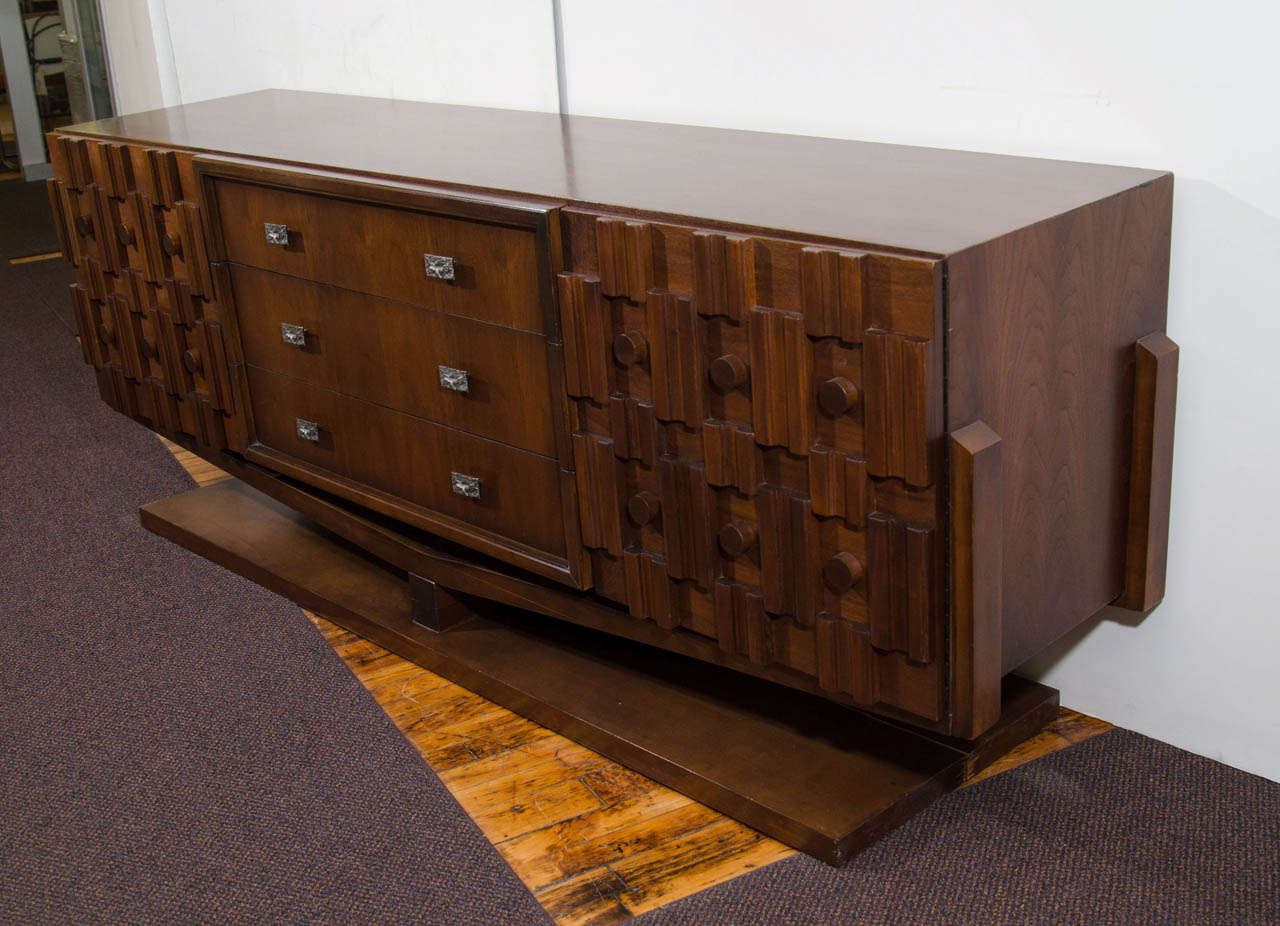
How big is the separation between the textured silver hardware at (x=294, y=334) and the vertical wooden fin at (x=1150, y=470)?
4.36 feet

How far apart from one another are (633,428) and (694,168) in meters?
0.39

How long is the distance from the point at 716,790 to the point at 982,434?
0.65 metres

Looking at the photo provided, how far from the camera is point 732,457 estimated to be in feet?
5.52

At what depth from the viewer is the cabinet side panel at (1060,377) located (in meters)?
1.50

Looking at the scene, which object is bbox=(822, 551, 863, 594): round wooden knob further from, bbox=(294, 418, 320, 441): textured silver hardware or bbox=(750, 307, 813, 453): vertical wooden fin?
bbox=(294, 418, 320, 441): textured silver hardware

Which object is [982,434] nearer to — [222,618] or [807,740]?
[807,740]

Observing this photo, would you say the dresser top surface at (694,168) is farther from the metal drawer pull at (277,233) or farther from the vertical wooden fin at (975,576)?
the vertical wooden fin at (975,576)

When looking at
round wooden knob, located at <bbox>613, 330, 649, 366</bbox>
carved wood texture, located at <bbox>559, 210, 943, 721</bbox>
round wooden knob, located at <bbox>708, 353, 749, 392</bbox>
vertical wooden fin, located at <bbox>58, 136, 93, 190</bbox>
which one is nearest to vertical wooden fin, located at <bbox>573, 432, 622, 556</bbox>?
carved wood texture, located at <bbox>559, 210, 943, 721</bbox>

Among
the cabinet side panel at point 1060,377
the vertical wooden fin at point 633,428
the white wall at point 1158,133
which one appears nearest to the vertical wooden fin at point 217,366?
the white wall at point 1158,133

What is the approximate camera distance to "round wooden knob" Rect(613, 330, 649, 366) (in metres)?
1.74

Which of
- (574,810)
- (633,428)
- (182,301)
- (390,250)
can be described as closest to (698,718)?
(574,810)

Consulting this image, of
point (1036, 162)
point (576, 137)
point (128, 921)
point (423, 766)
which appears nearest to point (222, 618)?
point (423, 766)

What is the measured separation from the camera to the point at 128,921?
5.72ft

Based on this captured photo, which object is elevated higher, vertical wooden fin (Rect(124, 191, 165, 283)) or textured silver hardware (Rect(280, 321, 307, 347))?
vertical wooden fin (Rect(124, 191, 165, 283))
